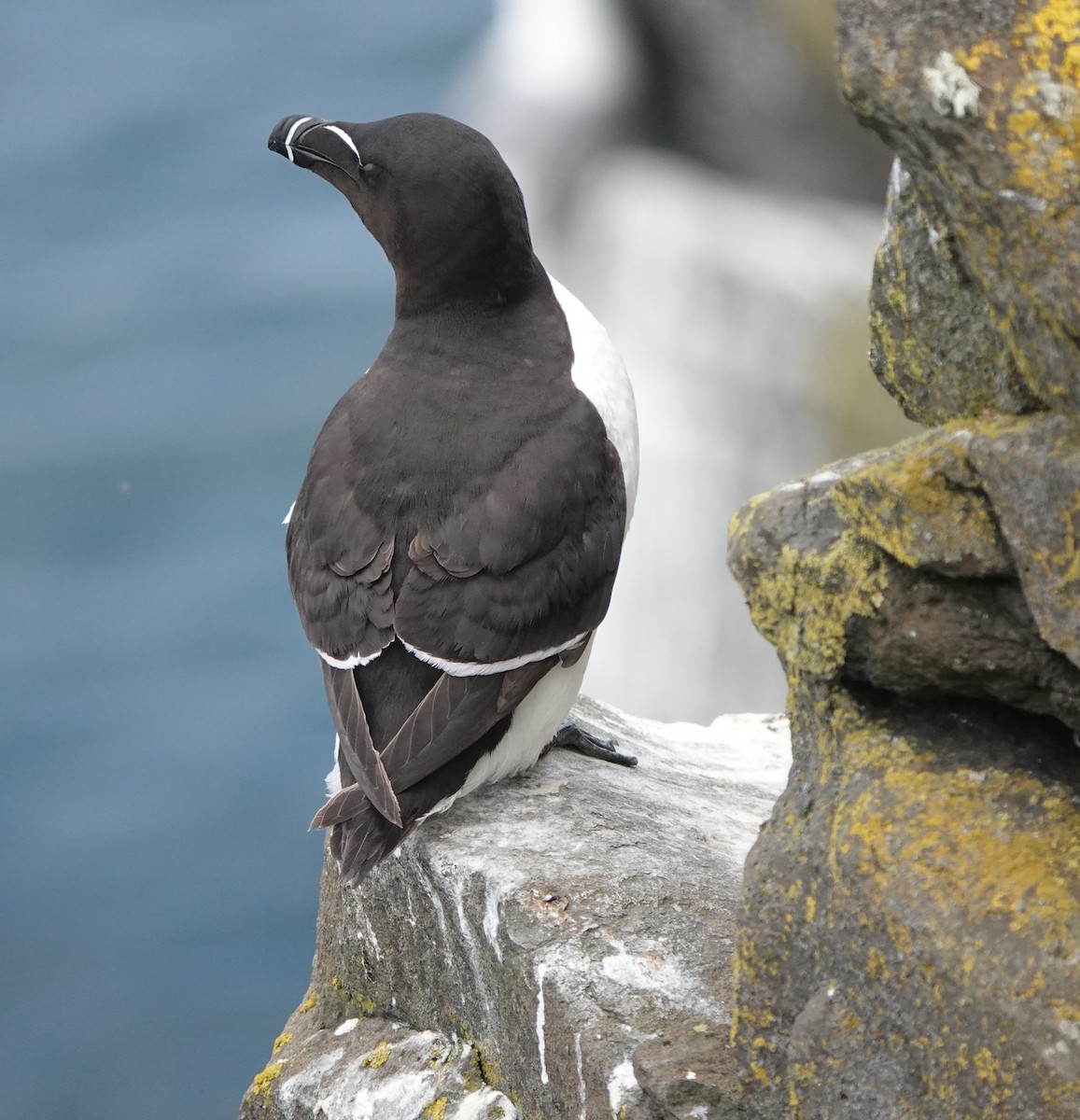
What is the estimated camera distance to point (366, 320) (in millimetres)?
11109

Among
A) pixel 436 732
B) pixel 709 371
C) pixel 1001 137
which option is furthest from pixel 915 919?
pixel 709 371

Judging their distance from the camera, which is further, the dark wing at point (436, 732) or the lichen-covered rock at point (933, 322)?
the dark wing at point (436, 732)

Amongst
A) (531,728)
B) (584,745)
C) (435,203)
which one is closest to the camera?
(531,728)

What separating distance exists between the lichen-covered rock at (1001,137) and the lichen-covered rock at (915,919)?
0.41m

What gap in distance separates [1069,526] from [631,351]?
5323 millimetres

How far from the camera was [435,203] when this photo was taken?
301 centimetres

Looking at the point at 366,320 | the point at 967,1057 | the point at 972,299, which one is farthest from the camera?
the point at 366,320

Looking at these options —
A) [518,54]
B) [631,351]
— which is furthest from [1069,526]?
[518,54]

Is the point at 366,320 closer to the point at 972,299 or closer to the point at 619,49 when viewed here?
the point at 619,49

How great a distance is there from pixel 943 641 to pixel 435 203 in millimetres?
1725

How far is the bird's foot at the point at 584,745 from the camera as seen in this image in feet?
10.4

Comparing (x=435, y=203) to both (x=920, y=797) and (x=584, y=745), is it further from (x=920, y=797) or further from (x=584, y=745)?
(x=920, y=797)

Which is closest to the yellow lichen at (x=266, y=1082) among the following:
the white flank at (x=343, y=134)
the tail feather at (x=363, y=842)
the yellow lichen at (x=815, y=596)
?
the tail feather at (x=363, y=842)

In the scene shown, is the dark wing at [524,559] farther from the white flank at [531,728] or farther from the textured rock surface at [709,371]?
the textured rock surface at [709,371]
